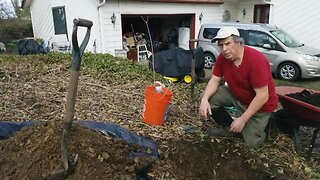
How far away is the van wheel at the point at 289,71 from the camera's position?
823 cm

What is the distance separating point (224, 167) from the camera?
2691mm

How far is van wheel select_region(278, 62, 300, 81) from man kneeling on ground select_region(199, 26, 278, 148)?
5.71 metres

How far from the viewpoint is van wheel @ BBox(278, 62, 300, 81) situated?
8.23 metres

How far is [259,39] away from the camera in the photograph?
9.02 meters

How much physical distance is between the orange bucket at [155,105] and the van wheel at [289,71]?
605cm

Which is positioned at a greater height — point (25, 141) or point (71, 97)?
point (71, 97)

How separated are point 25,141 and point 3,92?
8.07 ft

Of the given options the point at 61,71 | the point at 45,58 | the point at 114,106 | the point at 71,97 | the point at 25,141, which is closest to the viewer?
the point at 71,97

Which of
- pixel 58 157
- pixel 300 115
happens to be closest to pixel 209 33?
pixel 300 115

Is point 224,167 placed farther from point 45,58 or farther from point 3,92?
point 45,58

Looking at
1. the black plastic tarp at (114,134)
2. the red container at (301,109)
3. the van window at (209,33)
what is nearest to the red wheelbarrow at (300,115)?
the red container at (301,109)

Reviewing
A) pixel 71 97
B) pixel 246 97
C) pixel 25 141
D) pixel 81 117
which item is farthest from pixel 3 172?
pixel 246 97

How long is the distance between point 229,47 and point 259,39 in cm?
673

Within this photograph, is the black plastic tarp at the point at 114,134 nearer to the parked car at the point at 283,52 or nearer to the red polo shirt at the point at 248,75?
the red polo shirt at the point at 248,75
